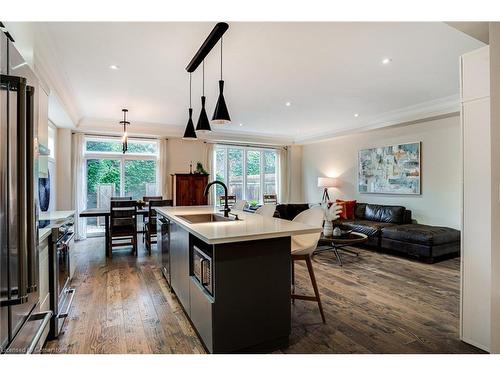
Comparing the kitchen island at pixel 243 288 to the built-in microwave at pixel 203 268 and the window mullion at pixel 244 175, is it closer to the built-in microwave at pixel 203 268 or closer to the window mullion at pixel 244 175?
the built-in microwave at pixel 203 268

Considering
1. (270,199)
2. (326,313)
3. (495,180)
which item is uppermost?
(495,180)

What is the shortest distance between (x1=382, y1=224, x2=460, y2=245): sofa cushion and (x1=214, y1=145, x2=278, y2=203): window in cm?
428

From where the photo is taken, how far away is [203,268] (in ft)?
6.68

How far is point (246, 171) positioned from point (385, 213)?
13.3 feet

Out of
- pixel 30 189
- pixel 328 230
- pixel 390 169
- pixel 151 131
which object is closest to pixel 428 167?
pixel 390 169

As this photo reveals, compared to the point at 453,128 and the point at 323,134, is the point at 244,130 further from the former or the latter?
the point at 453,128

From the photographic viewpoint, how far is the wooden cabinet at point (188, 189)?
6.67m

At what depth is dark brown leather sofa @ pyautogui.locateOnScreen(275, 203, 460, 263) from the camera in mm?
4383

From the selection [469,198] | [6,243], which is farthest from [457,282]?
[6,243]

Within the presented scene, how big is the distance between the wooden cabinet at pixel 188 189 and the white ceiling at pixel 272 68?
1501mm

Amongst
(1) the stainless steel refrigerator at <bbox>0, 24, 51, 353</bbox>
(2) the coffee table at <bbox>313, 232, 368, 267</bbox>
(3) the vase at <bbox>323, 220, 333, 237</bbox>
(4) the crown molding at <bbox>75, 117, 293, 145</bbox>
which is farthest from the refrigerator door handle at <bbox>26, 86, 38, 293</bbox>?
(4) the crown molding at <bbox>75, 117, 293, 145</bbox>

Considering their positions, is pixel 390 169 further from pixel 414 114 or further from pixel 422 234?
pixel 422 234

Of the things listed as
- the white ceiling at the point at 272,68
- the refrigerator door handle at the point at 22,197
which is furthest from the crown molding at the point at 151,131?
the refrigerator door handle at the point at 22,197

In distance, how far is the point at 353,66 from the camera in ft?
11.3
